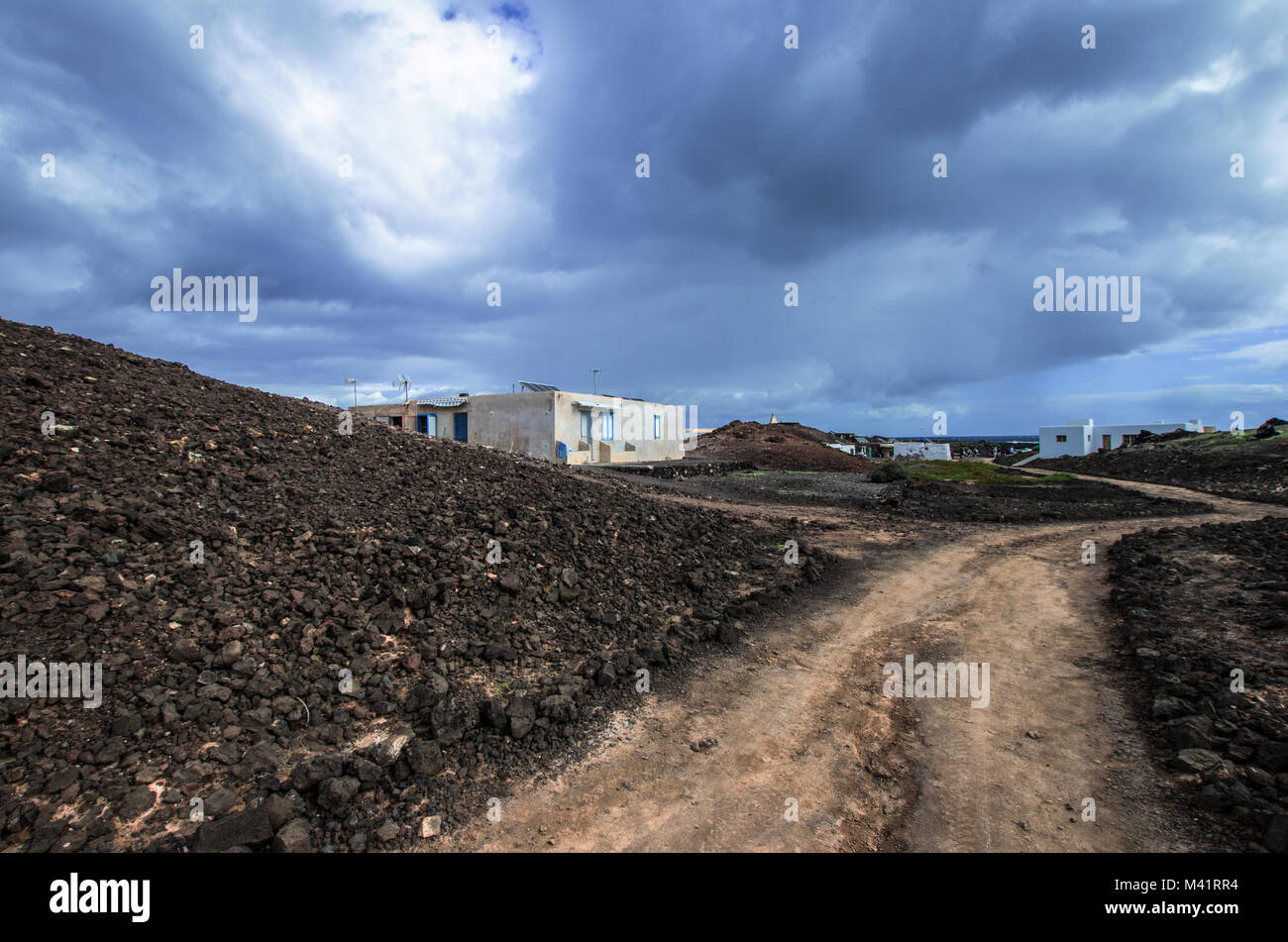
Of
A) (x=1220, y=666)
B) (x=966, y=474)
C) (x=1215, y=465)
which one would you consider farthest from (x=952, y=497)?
(x=1215, y=465)

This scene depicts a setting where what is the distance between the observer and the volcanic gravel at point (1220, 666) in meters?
4.20

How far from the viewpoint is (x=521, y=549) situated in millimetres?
8359

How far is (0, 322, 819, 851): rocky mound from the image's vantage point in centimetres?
392

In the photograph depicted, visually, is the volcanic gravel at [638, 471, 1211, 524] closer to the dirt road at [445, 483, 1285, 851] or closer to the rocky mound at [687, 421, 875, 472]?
the rocky mound at [687, 421, 875, 472]

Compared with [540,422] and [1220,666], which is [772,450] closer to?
[540,422]

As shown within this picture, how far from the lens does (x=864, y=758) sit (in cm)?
488

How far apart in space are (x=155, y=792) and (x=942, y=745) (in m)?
6.05

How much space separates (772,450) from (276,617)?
131 ft

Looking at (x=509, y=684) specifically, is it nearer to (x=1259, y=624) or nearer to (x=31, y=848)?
(x=31, y=848)

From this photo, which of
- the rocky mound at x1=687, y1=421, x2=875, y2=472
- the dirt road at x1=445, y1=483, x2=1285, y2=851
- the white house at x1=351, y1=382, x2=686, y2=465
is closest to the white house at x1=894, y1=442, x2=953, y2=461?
the rocky mound at x1=687, y1=421, x2=875, y2=472

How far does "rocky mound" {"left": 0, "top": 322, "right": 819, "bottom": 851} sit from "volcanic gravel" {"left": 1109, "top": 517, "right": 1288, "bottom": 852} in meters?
4.59

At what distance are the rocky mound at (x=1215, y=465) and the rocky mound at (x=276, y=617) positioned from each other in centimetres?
2829
